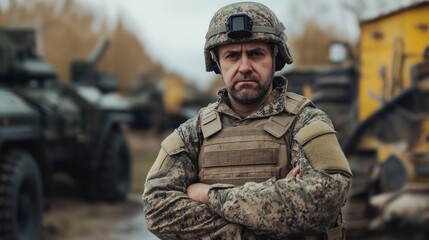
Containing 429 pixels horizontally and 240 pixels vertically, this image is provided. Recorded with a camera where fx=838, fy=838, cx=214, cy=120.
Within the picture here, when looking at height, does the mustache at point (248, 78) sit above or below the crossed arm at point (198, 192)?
above

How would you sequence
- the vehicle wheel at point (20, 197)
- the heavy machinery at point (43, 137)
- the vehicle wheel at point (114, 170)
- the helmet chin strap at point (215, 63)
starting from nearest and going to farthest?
the helmet chin strap at point (215, 63) → the vehicle wheel at point (20, 197) → the heavy machinery at point (43, 137) → the vehicle wheel at point (114, 170)

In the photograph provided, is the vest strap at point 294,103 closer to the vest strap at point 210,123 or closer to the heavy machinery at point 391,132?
the vest strap at point 210,123

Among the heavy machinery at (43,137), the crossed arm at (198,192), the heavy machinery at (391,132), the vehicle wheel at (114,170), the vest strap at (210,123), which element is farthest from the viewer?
the vehicle wheel at (114,170)

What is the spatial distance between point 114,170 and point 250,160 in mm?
9975

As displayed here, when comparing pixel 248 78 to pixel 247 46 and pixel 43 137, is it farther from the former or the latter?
pixel 43 137

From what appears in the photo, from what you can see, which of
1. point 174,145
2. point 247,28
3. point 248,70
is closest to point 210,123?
point 174,145

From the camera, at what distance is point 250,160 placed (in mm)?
2980

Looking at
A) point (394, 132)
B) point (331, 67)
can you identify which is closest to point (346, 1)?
point (331, 67)

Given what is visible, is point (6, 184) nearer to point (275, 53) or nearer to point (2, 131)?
point (2, 131)

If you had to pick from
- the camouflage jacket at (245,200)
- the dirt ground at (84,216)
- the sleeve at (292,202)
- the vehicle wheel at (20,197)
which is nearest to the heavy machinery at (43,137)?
the vehicle wheel at (20,197)

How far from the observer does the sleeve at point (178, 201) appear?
9.61ft

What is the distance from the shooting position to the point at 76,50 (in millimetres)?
35594

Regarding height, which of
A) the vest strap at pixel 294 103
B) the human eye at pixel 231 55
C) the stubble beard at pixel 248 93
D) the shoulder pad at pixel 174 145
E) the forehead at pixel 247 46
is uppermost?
the forehead at pixel 247 46

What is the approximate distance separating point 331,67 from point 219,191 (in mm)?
7855
